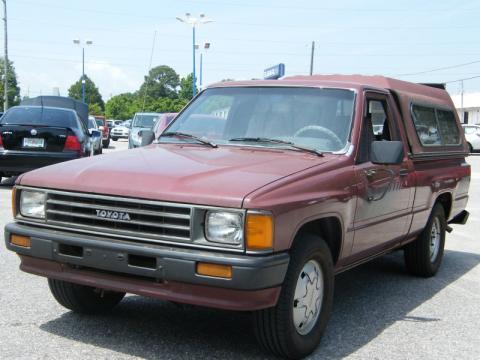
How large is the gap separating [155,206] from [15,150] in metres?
8.72

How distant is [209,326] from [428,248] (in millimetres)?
2833

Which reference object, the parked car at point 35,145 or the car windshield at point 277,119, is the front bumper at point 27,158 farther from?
the car windshield at point 277,119

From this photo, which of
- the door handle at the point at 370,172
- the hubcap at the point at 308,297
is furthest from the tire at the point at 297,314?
the door handle at the point at 370,172

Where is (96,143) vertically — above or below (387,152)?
below

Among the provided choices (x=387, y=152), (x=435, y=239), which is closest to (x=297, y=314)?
(x=387, y=152)

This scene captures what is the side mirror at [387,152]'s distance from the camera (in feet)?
15.5

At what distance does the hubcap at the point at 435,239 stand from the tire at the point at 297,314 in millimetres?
2856

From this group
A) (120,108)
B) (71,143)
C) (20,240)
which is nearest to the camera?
(20,240)

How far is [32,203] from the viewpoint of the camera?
4148 millimetres

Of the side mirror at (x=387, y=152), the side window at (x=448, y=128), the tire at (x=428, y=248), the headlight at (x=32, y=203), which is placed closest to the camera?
the headlight at (x=32, y=203)

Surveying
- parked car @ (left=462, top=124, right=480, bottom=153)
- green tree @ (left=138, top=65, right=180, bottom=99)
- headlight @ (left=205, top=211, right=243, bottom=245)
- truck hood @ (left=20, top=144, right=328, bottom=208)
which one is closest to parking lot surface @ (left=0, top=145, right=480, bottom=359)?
headlight @ (left=205, top=211, right=243, bottom=245)

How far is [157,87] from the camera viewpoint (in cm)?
13600

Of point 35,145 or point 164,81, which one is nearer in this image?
point 35,145

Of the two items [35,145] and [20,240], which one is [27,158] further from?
[20,240]
